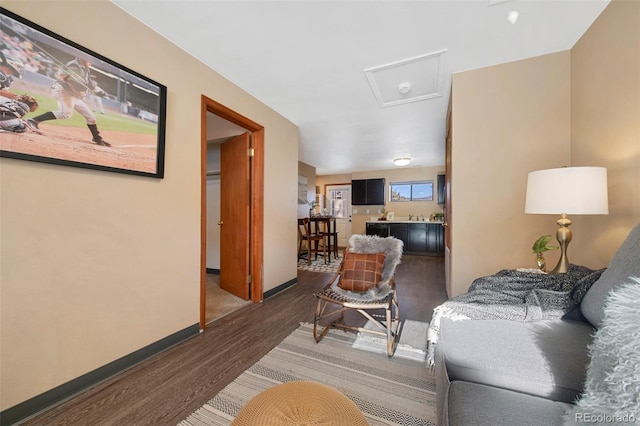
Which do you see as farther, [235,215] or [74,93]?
[235,215]

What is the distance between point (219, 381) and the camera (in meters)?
1.49

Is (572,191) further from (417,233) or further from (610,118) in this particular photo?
(417,233)

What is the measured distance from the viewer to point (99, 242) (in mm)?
1455

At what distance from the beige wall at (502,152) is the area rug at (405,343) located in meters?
0.61

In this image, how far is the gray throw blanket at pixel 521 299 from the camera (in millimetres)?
1139

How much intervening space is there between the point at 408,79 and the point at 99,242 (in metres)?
2.90

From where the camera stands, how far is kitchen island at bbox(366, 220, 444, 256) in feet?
19.4

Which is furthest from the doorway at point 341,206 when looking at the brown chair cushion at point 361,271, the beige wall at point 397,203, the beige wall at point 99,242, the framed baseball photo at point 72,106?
the framed baseball photo at point 72,106

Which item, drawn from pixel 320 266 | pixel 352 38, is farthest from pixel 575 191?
pixel 320 266

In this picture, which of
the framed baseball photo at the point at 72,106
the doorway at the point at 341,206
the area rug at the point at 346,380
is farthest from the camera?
the doorway at the point at 341,206

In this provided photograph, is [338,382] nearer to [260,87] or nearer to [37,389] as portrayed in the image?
[37,389]

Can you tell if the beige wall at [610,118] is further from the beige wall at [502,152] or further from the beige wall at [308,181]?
the beige wall at [308,181]

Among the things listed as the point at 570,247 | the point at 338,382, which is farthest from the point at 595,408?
the point at 570,247

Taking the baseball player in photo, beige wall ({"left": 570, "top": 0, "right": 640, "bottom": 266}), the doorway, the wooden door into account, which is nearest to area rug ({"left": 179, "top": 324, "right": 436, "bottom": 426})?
the wooden door
